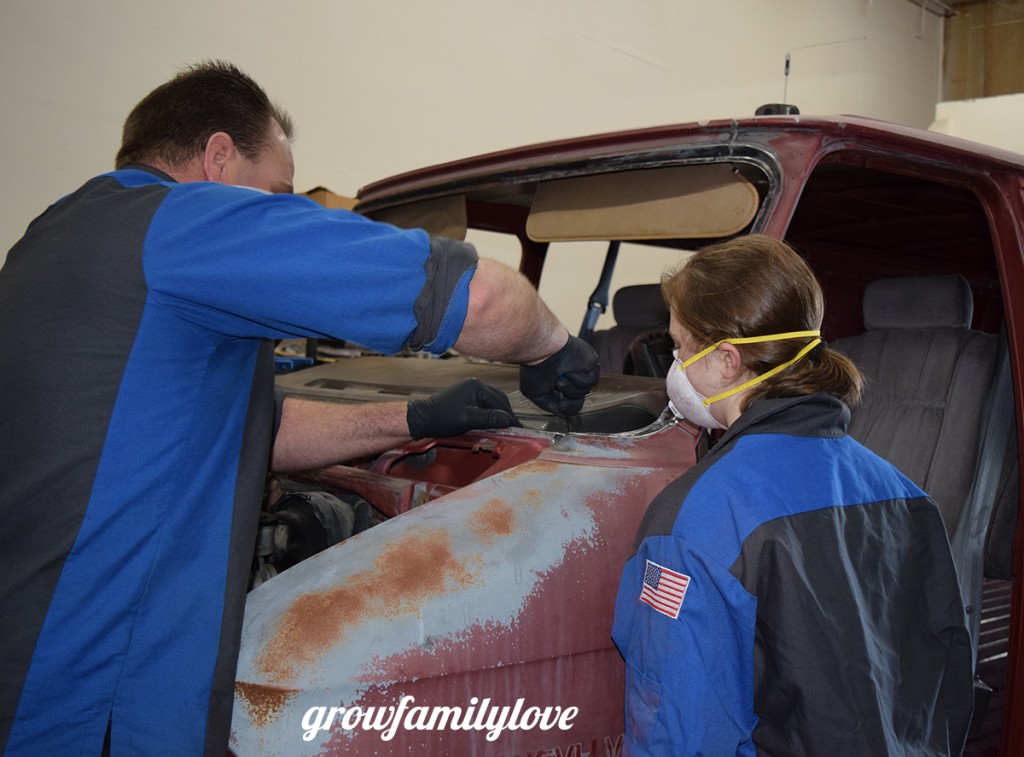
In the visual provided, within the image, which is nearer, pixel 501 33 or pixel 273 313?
pixel 273 313

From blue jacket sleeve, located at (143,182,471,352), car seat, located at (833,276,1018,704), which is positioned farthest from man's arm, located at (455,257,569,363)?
car seat, located at (833,276,1018,704)

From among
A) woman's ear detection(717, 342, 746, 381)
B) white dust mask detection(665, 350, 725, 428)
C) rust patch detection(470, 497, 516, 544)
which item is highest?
woman's ear detection(717, 342, 746, 381)

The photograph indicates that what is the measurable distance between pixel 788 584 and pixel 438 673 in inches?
22.0

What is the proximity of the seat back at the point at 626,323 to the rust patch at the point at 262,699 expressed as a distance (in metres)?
2.65

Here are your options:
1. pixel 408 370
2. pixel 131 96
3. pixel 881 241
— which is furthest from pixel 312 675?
pixel 131 96

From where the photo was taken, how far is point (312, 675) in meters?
1.29

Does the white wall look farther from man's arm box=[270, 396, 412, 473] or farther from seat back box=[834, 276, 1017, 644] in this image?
man's arm box=[270, 396, 412, 473]

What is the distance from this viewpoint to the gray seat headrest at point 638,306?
3824mm

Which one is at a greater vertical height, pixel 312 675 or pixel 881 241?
pixel 881 241

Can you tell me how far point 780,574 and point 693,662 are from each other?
0.61 feet

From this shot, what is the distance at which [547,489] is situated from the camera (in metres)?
1.62

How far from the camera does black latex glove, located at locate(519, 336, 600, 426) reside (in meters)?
1.88

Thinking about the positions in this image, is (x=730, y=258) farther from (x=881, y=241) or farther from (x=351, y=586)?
(x=881, y=241)

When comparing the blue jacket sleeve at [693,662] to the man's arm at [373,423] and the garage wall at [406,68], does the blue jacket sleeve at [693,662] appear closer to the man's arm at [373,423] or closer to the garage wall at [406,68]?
the man's arm at [373,423]
